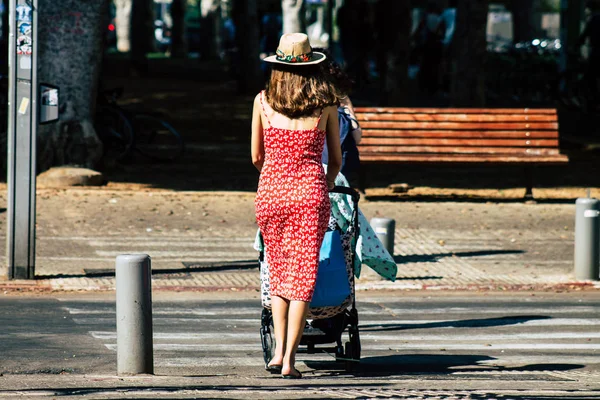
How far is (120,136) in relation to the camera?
17.7 metres

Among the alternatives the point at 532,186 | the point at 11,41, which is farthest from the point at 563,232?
the point at 11,41

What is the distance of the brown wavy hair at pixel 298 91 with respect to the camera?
21.3 feet

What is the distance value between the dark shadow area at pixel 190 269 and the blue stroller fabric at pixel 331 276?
4.00m

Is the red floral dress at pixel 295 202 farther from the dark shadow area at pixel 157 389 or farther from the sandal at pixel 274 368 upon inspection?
the dark shadow area at pixel 157 389

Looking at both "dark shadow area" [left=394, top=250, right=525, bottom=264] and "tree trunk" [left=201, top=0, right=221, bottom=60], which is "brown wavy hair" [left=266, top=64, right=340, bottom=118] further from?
"tree trunk" [left=201, top=0, right=221, bottom=60]

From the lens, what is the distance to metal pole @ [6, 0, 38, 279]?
33.2 feet

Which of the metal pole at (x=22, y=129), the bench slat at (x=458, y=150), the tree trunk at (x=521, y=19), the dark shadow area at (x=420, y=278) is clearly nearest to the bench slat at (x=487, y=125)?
the bench slat at (x=458, y=150)

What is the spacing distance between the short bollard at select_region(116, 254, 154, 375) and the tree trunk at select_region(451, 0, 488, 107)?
1494 centimetres

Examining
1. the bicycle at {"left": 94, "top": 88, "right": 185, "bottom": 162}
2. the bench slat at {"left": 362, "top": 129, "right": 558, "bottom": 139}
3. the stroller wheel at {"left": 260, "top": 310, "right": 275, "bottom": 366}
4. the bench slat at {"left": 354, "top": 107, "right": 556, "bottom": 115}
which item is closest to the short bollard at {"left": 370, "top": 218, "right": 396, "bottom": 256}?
the stroller wheel at {"left": 260, "top": 310, "right": 275, "bottom": 366}

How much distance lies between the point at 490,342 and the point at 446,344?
314 mm

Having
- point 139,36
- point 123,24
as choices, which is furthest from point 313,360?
point 123,24

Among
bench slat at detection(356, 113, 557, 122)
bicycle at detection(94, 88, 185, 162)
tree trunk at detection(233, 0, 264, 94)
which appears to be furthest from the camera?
tree trunk at detection(233, 0, 264, 94)

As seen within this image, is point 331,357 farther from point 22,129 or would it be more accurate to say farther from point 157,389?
point 22,129

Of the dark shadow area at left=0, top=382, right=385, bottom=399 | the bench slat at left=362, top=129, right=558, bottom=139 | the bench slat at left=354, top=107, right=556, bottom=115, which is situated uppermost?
the bench slat at left=354, top=107, right=556, bottom=115
